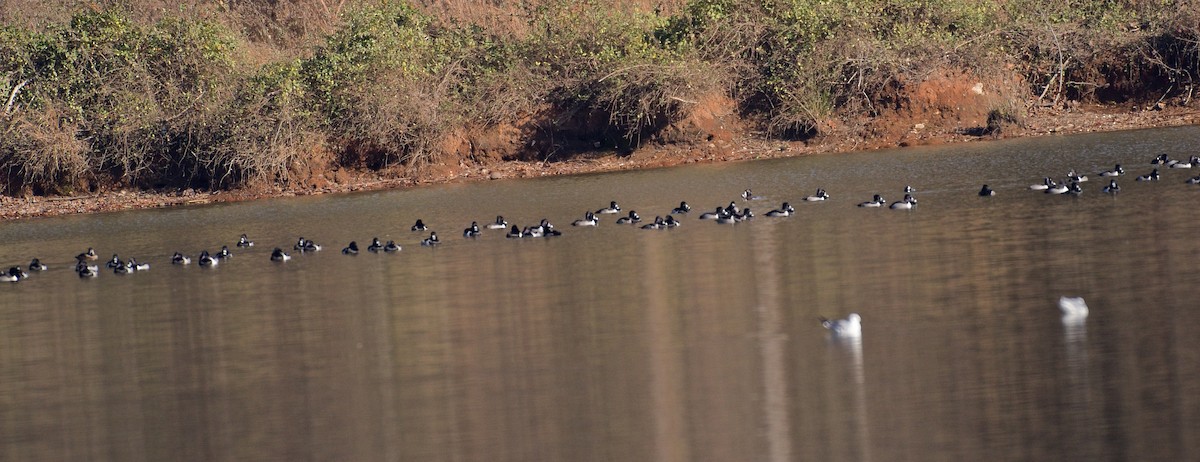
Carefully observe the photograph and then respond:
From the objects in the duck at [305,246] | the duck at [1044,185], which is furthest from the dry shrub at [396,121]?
the duck at [1044,185]

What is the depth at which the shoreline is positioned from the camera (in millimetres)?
42156

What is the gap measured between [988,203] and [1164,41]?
17.6m

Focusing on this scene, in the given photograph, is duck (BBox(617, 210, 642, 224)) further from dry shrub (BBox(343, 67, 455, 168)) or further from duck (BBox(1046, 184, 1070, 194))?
dry shrub (BBox(343, 67, 455, 168))

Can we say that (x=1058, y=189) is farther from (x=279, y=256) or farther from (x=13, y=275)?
(x=13, y=275)

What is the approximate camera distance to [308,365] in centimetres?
1741

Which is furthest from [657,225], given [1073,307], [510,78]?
[510,78]

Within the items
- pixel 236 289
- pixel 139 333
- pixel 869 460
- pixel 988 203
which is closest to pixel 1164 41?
pixel 988 203

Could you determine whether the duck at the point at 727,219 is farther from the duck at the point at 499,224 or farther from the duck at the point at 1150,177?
the duck at the point at 1150,177

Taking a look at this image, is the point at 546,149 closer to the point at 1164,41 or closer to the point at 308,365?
the point at 1164,41

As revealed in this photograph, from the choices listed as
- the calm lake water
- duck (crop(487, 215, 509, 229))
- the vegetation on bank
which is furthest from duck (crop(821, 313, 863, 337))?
the vegetation on bank

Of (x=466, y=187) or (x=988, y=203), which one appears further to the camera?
(x=466, y=187)

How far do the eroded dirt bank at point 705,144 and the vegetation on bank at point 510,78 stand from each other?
0.44 meters

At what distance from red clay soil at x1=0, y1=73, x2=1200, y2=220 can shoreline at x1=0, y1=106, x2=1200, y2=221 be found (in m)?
0.03

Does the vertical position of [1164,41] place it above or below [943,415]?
above
